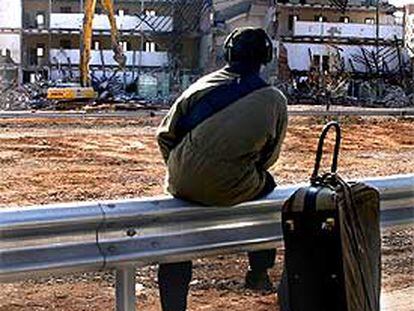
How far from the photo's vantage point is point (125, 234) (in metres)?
3.92

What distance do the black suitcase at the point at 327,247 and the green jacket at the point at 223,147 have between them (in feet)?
1.40

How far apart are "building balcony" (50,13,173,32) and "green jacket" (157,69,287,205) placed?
5942 cm

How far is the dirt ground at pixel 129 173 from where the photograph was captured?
20.0 ft

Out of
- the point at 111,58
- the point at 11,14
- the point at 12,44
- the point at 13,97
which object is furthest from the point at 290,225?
the point at 12,44

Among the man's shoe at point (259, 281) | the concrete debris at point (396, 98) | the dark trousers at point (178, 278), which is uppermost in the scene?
the dark trousers at point (178, 278)

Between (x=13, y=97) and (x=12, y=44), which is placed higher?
(x=12, y=44)

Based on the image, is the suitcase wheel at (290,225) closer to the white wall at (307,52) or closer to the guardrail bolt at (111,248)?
the guardrail bolt at (111,248)

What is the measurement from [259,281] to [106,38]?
6080cm

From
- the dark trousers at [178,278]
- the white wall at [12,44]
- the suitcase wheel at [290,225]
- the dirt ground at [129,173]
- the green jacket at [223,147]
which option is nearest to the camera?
the suitcase wheel at [290,225]

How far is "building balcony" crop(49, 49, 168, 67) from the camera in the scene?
210 ft

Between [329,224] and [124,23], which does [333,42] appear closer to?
[124,23]

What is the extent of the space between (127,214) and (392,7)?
235 ft

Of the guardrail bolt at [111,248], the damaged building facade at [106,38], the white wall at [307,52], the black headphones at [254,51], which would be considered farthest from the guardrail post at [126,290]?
the white wall at [307,52]

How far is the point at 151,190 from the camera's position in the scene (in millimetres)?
13719
